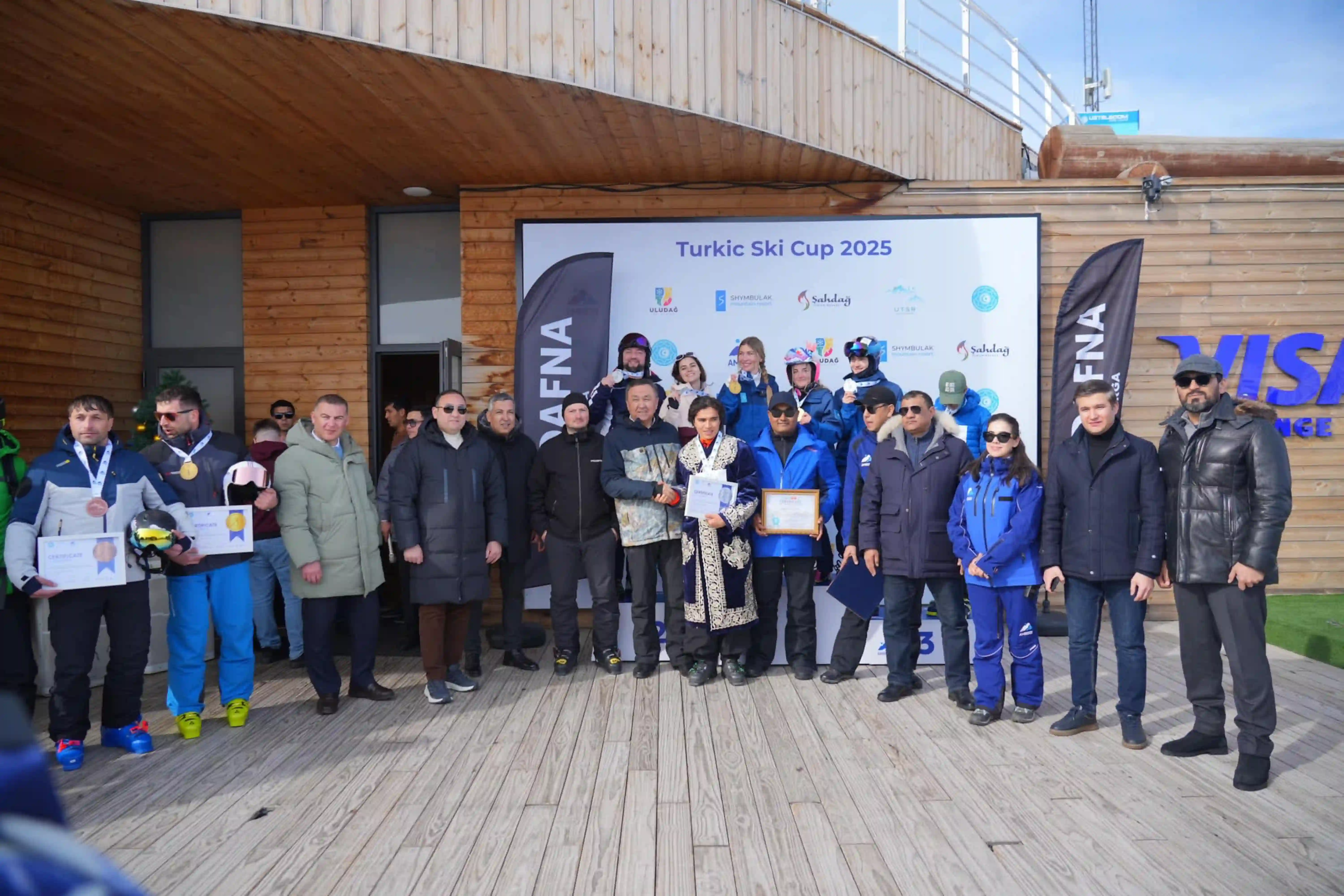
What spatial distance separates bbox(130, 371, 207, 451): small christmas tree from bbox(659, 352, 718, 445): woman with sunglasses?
3532 millimetres

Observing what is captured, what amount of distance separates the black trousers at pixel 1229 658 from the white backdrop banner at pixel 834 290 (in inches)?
115

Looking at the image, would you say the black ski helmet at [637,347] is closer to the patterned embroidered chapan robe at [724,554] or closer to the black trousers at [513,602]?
the patterned embroidered chapan robe at [724,554]

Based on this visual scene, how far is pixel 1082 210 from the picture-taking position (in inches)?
269

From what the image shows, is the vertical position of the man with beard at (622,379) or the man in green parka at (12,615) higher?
the man with beard at (622,379)

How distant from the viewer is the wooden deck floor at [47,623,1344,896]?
2.81 meters

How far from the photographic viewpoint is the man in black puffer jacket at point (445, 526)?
4.79 m

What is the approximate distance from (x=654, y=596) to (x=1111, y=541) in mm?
2621

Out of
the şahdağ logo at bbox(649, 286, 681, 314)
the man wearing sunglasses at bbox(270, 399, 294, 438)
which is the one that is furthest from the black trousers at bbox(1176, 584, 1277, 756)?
the man wearing sunglasses at bbox(270, 399, 294, 438)

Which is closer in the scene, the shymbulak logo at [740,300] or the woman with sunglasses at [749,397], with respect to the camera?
the woman with sunglasses at [749,397]

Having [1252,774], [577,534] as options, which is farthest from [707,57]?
[1252,774]

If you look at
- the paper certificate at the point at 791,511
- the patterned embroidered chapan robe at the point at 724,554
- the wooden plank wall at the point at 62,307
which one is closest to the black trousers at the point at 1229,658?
the paper certificate at the point at 791,511

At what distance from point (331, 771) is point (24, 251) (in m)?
5.84

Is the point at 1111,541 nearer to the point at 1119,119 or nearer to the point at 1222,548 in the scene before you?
the point at 1222,548

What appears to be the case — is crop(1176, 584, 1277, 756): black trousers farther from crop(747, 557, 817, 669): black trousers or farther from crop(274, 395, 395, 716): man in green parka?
crop(274, 395, 395, 716): man in green parka
